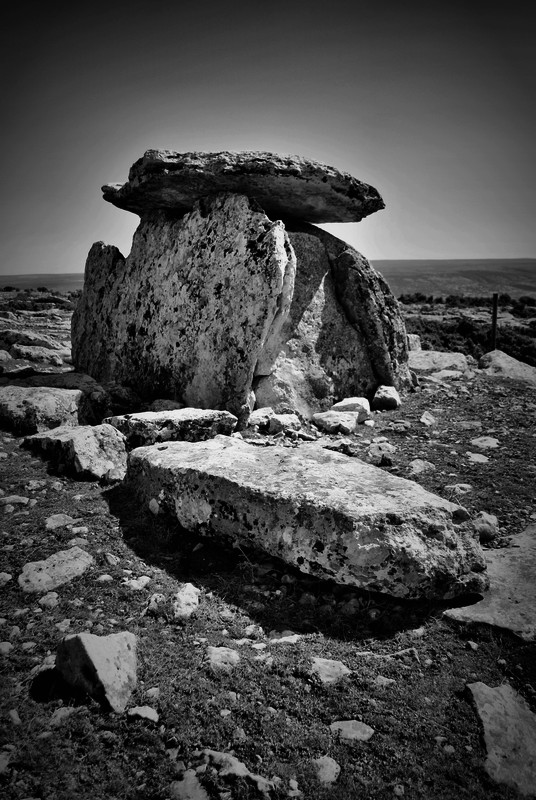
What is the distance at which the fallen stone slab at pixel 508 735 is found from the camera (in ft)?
7.63

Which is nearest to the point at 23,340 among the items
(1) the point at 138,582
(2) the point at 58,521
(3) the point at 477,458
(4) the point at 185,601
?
(2) the point at 58,521

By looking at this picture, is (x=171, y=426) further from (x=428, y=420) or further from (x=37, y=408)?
(x=428, y=420)

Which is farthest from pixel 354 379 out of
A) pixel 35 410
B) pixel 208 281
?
pixel 35 410

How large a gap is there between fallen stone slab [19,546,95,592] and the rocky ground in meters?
0.05

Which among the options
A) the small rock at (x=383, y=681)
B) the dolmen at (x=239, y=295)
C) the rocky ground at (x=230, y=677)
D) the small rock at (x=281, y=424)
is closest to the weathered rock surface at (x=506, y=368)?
the dolmen at (x=239, y=295)

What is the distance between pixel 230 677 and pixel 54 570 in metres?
1.65

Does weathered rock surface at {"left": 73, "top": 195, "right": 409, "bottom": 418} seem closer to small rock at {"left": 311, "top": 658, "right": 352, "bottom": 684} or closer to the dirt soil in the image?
the dirt soil

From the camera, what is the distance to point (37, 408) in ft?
21.2

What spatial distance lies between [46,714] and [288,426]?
5.20 m

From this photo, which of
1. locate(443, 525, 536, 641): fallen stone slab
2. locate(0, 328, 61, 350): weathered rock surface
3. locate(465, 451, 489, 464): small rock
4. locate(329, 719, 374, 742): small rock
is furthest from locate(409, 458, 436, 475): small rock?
locate(0, 328, 61, 350): weathered rock surface

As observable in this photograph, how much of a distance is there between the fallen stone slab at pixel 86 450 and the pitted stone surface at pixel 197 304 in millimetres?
2267

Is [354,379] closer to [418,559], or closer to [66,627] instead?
[418,559]

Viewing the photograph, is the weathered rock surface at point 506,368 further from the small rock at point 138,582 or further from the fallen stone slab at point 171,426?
the small rock at point 138,582

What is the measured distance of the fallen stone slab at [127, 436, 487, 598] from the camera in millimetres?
3393
